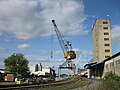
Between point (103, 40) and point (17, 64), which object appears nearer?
point (17, 64)

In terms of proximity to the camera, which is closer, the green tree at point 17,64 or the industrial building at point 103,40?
Result: the green tree at point 17,64

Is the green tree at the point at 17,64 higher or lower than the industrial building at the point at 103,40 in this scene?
lower

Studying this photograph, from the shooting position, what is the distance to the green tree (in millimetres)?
120125

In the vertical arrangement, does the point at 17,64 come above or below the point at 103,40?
below

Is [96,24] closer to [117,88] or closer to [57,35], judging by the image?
[57,35]

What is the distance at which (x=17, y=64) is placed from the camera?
122188 mm

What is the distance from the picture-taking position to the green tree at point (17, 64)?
120125 millimetres

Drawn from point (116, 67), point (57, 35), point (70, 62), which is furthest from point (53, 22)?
point (116, 67)

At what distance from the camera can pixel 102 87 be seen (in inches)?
535

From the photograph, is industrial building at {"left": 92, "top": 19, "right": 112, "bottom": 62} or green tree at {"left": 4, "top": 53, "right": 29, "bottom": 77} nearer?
green tree at {"left": 4, "top": 53, "right": 29, "bottom": 77}

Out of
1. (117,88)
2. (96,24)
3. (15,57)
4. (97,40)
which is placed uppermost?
(96,24)

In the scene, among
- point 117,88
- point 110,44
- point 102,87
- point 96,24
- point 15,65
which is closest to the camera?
point 102,87

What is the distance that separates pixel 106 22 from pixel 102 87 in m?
127

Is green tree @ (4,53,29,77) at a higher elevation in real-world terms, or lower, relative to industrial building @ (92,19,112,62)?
lower
